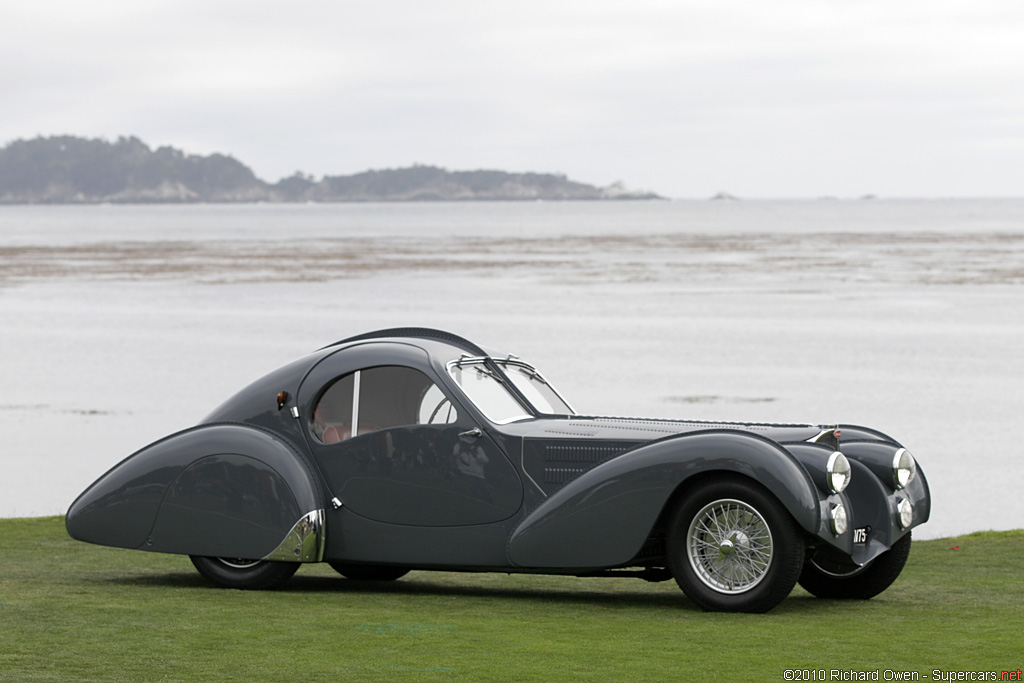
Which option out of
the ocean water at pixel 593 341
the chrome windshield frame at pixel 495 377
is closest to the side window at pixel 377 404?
the chrome windshield frame at pixel 495 377

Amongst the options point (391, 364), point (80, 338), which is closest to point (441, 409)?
point (391, 364)

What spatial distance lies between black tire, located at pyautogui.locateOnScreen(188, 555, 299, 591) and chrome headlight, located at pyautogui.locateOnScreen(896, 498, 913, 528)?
147 inches

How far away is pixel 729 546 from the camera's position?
777cm

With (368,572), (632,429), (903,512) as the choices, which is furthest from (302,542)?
(903,512)

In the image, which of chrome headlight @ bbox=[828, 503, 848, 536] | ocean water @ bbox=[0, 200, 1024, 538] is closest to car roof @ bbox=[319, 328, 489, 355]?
chrome headlight @ bbox=[828, 503, 848, 536]

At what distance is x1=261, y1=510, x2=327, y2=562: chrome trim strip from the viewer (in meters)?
8.78

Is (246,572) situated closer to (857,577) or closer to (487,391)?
(487,391)

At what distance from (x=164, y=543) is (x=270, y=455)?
935mm

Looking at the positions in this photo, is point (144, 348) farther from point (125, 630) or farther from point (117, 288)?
point (125, 630)

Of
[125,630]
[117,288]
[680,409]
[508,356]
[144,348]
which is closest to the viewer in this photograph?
[125,630]

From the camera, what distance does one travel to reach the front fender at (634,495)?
7625 millimetres

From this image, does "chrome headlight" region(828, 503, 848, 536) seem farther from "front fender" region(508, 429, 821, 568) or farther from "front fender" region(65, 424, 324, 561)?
"front fender" region(65, 424, 324, 561)

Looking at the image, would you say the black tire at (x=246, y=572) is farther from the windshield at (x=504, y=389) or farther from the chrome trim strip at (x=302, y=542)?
the windshield at (x=504, y=389)

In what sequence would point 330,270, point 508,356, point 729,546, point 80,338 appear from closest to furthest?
point 729,546 < point 508,356 < point 80,338 < point 330,270
